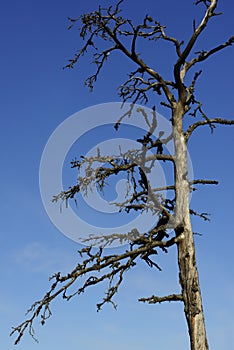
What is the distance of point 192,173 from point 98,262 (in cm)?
304

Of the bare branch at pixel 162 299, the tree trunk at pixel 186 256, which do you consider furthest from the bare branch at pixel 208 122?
the bare branch at pixel 162 299

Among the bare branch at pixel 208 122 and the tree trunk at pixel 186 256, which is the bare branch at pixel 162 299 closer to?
the tree trunk at pixel 186 256

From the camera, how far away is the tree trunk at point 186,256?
9.68 meters

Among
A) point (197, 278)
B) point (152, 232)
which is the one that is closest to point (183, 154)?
point (152, 232)

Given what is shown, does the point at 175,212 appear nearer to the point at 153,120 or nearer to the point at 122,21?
the point at 153,120

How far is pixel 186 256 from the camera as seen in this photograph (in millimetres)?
10289

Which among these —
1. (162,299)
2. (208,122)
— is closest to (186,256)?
(162,299)

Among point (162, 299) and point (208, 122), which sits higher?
point (208, 122)

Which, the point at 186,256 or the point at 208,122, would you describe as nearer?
the point at 186,256

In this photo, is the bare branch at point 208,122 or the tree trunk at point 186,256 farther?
the bare branch at point 208,122

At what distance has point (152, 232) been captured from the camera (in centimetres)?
1066

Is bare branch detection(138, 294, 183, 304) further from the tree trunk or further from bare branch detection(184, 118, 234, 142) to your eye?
bare branch detection(184, 118, 234, 142)

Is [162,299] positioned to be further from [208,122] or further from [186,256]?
[208,122]

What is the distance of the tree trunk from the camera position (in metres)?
9.68
